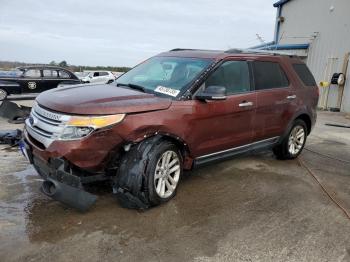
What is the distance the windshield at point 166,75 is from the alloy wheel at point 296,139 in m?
2.46

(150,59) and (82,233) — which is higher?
(150,59)

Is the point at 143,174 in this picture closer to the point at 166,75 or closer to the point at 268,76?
the point at 166,75

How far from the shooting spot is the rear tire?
648cm

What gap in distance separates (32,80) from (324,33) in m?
12.9

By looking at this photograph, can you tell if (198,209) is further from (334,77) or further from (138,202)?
(334,77)

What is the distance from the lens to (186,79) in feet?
15.8

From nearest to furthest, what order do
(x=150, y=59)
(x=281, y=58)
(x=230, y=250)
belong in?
(x=230, y=250) → (x=150, y=59) → (x=281, y=58)

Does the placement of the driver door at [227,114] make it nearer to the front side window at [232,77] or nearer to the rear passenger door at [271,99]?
the front side window at [232,77]

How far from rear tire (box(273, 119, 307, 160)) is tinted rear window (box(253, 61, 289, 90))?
0.85m

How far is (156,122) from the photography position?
4.21 meters

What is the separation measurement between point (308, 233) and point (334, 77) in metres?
13.8

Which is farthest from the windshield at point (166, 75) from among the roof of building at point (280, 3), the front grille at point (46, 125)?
the roof of building at point (280, 3)

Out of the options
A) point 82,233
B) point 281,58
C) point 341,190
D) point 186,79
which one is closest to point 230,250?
point 82,233

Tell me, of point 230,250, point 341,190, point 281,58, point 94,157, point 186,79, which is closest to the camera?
point 230,250
